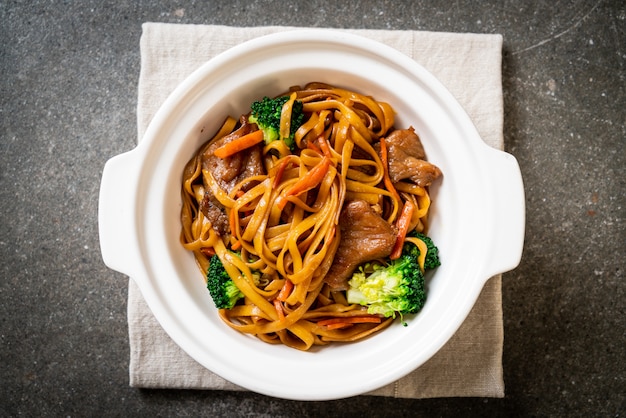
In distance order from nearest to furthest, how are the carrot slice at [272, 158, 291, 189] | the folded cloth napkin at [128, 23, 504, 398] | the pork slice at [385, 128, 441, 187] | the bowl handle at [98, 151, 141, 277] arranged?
the bowl handle at [98, 151, 141, 277]
the carrot slice at [272, 158, 291, 189]
the pork slice at [385, 128, 441, 187]
the folded cloth napkin at [128, 23, 504, 398]

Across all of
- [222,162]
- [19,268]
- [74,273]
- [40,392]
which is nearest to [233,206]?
[222,162]

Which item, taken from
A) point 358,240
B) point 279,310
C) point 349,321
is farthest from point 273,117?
point 349,321

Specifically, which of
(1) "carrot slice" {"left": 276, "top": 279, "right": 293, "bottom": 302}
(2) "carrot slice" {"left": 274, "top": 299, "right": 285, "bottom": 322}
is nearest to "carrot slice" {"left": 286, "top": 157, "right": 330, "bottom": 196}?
(1) "carrot slice" {"left": 276, "top": 279, "right": 293, "bottom": 302}

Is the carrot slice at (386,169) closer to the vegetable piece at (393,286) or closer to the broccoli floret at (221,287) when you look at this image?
the vegetable piece at (393,286)

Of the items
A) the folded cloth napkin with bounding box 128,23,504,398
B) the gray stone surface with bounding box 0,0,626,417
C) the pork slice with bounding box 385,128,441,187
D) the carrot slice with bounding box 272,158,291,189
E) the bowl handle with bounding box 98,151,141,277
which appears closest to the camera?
the bowl handle with bounding box 98,151,141,277

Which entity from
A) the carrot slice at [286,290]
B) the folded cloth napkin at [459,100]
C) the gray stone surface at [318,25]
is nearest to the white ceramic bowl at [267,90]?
the carrot slice at [286,290]

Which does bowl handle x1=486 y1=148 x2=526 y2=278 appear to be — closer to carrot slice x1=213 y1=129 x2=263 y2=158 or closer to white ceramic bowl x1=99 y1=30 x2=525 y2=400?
white ceramic bowl x1=99 y1=30 x2=525 y2=400

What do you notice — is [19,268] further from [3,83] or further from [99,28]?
[99,28]
